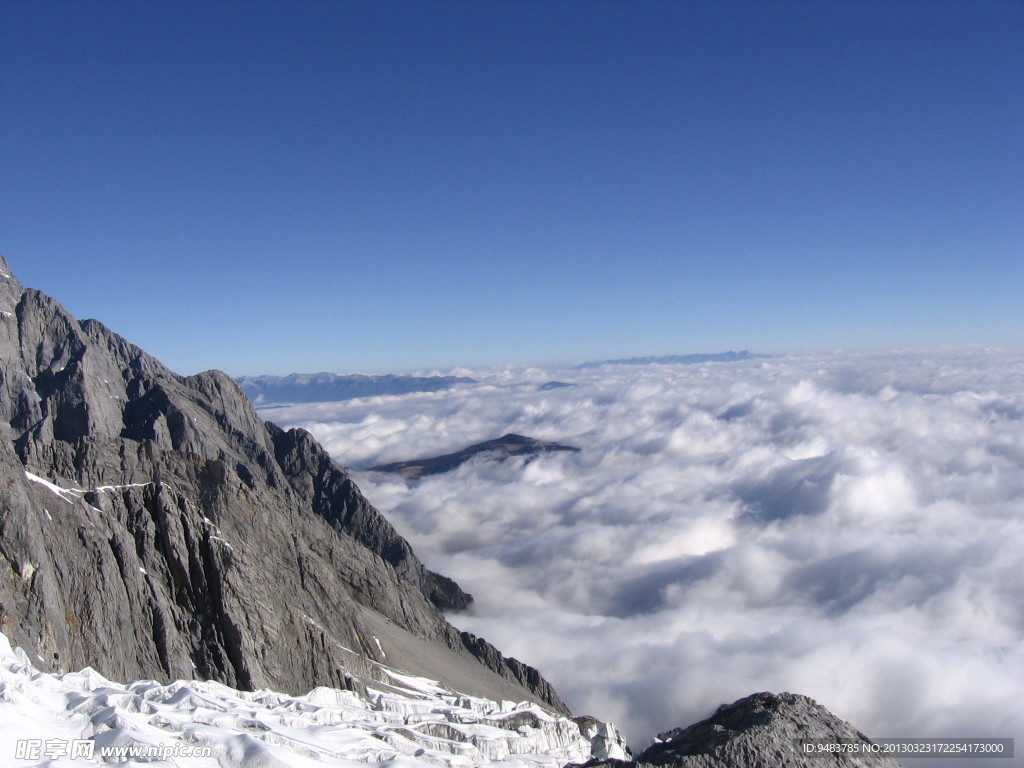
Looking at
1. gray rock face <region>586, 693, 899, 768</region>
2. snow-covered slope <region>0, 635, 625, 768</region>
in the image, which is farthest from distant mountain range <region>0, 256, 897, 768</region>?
snow-covered slope <region>0, 635, 625, 768</region>

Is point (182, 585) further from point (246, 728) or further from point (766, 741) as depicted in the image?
point (766, 741)

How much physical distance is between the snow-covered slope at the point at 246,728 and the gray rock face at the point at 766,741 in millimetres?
21708

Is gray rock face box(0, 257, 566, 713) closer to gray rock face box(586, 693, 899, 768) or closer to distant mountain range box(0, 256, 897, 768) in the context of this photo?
distant mountain range box(0, 256, 897, 768)

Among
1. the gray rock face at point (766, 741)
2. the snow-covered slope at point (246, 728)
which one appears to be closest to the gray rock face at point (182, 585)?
the snow-covered slope at point (246, 728)

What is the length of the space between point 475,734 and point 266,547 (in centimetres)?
6375

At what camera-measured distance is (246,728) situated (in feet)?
157

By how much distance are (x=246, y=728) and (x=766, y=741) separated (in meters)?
37.7

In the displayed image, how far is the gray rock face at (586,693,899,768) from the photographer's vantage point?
29.3 meters

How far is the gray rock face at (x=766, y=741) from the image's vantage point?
2927cm

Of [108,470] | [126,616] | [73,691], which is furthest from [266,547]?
[73,691]

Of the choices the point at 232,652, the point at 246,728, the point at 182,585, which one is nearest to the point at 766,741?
the point at 246,728

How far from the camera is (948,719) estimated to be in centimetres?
15675

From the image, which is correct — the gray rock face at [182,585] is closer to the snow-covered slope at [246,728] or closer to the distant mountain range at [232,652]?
the distant mountain range at [232,652]

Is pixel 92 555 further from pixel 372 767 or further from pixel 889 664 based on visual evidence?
pixel 889 664
